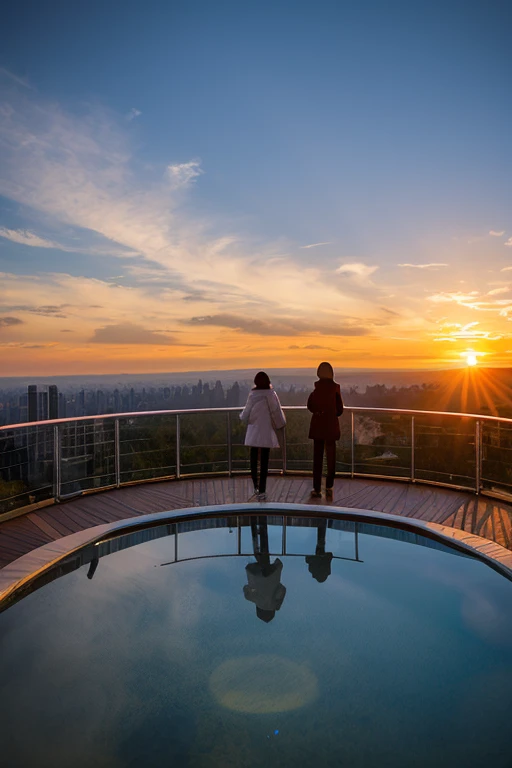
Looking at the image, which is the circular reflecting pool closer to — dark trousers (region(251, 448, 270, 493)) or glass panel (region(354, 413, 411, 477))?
dark trousers (region(251, 448, 270, 493))

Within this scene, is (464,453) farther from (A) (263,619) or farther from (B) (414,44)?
(B) (414,44)

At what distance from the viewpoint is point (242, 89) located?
21.9 ft

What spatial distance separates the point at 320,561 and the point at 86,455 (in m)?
2.87

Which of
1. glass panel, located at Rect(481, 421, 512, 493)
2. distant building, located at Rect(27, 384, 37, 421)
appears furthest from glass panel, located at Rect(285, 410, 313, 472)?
distant building, located at Rect(27, 384, 37, 421)

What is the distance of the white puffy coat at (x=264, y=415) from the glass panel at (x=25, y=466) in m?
2.02

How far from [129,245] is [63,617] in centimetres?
567

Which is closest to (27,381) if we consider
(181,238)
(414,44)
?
(181,238)

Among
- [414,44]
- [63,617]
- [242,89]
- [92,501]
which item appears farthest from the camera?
[242,89]

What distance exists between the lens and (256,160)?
7.30 m

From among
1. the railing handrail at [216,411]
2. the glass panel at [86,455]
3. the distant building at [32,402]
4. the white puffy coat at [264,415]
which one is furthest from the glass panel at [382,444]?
the distant building at [32,402]

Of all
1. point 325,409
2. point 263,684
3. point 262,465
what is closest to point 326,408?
point 325,409

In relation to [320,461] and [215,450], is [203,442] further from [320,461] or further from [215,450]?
[320,461]

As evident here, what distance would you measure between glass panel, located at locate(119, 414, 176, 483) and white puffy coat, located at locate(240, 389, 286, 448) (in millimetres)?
1186

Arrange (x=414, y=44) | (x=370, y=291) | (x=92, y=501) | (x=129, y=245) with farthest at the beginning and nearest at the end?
(x=370, y=291), (x=129, y=245), (x=414, y=44), (x=92, y=501)
